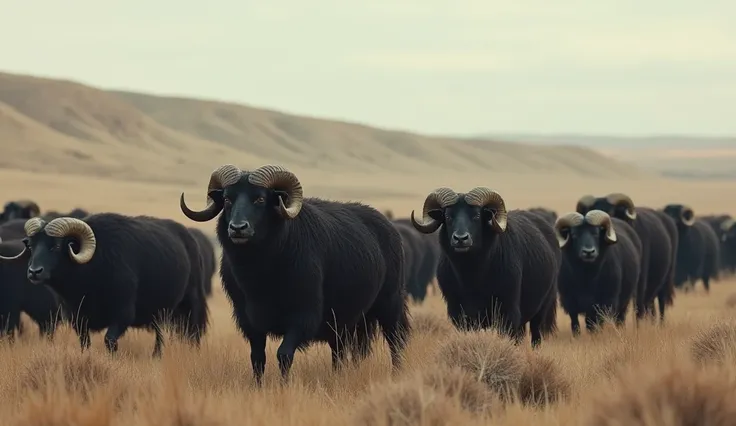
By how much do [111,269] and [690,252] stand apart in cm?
2183

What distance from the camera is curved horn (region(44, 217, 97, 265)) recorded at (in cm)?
1395

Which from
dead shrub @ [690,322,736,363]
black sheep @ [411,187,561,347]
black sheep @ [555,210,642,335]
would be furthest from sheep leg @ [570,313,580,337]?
dead shrub @ [690,322,736,363]

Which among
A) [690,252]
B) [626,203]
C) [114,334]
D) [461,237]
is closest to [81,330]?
[114,334]

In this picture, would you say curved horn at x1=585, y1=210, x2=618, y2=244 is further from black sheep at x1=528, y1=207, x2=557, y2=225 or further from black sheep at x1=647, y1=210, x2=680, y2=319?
black sheep at x1=528, y1=207, x2=557, y2=225

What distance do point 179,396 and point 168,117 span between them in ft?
525

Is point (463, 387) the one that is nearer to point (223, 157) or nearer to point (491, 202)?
point (491, 202)

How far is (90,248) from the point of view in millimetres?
14016

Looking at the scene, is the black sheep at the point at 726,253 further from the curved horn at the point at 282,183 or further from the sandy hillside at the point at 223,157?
the curved horn at the point at 282,183

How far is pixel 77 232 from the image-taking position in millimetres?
14109

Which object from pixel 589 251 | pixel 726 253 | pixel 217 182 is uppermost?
pixel 217 182

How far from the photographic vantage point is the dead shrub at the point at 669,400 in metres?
6.72

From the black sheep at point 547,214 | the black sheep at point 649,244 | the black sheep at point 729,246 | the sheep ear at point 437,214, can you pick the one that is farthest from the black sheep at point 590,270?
the black sheep at point 729,246

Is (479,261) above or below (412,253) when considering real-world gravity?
above

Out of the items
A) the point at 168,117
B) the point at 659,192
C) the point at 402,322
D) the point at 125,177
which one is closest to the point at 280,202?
the point at 402,322
